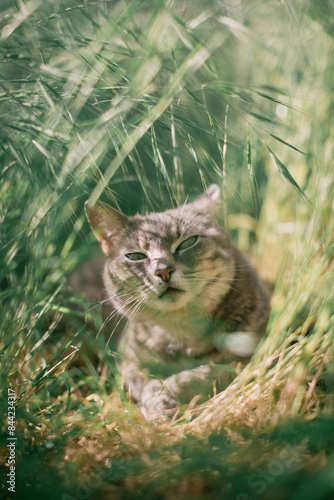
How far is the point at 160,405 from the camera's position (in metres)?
1.48

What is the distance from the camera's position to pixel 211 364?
1.46 m

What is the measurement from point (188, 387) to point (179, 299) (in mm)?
277

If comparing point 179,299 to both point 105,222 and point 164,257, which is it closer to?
point 164,257

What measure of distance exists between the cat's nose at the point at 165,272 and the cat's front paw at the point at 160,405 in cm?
33

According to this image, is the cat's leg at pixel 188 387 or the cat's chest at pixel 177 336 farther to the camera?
the cat's chest at pixel 177 336

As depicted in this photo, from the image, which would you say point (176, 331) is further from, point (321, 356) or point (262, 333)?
point (321, 356)

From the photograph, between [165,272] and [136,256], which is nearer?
[165,272]

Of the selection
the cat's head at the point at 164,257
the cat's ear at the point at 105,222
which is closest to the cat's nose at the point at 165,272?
the cat's head at the point at 164,257

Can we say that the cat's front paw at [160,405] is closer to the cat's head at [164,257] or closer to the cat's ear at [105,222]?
the cat's head at [164,257]

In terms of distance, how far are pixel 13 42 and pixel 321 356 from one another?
1190 millimetres

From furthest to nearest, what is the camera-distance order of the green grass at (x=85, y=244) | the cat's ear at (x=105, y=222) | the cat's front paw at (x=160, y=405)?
1. the cat's ear at (x=105, y=222)
2. the cat's front paw at (x=160, y=405)
3. the green grass at (x=85, y=244)

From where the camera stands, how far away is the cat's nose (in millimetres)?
1481

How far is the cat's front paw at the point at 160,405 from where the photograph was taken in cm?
144

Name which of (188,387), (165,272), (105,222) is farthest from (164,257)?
(188,387)
